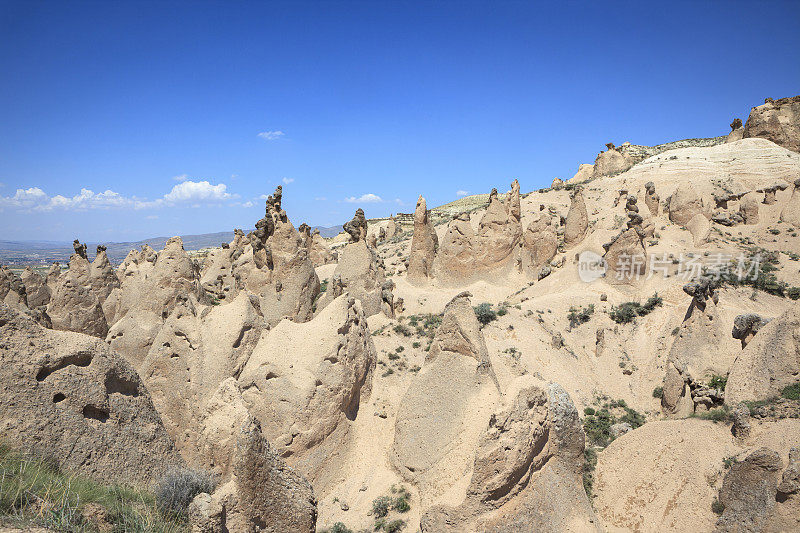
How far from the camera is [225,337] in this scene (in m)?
9.38

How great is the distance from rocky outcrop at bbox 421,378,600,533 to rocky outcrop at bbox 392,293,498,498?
80cm

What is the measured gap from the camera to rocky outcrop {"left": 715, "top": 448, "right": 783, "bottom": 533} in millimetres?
7004

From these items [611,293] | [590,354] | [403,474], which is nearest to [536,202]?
[611,293]

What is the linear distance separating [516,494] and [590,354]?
13684mm

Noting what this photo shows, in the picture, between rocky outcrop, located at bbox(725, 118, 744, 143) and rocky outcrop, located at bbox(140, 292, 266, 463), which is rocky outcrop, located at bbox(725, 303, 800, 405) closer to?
rocky outcrop, located at bbox(140, 292, 266, 463)

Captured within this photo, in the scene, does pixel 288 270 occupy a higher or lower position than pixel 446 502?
higher

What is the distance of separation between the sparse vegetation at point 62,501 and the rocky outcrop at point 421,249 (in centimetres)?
2277

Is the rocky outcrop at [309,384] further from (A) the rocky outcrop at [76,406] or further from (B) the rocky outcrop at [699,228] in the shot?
(B) the rocky outcrop at [699,228]

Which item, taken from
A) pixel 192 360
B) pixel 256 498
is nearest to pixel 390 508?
pixel 256 498

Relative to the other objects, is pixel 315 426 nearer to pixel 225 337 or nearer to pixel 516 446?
pixel 225 337

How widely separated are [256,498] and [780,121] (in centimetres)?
4929

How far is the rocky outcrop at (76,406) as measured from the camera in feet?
15.8

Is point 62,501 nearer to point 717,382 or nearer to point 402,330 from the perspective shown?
point 402,330

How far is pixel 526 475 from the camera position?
6.55 metres
